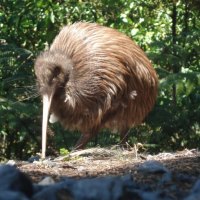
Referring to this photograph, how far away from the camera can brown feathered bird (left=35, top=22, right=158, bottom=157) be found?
7801 millimetres

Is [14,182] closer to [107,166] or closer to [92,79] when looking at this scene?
[107,166]

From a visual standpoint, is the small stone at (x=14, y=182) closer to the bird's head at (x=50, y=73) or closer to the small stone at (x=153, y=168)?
the small stone at (x=153, y=168)

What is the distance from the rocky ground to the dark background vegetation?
6.28 ft

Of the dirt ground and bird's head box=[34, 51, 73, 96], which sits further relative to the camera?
bird's head box=[34, 51, 73, 96]

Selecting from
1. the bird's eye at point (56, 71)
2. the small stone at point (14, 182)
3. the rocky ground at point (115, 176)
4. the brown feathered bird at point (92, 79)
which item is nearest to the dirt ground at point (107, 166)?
the rocky ground at point (115, 176)

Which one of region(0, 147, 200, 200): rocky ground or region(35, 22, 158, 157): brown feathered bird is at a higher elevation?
region(35, 22, 158, 157): brown feathered bird

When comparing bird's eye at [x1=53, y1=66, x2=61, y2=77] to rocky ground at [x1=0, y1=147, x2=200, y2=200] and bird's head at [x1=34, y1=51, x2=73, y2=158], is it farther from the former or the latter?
rocky ground at [x1=0, y1=147, x2=200, y2=200]

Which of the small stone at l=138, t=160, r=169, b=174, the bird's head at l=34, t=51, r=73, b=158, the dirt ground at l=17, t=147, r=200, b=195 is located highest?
the bird's head at l=34, t=51, r=73, b=158

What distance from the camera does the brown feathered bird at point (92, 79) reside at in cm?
780

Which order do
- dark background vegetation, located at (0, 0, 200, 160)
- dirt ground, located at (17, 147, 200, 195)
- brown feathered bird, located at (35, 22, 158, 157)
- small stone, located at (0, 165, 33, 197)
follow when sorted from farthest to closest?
dark background vegetation, located at (0, 0, 200, 160) < brown feathered bird, located at (35, 22, 158, 157) < dirt ground, located at (17, 147, 200, 195) < small stone, located at (0, 165, 33, 197)

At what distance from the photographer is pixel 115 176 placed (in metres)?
4.36

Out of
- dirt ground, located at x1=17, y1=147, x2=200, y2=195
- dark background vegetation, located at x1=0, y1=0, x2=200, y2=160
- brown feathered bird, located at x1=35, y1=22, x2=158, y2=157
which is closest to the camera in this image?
dirt ground, located at x1=17, y1=147, x2=200, y2=195

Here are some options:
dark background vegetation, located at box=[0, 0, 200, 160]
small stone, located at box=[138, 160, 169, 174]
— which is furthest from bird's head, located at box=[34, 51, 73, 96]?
small stone, located at box=[138, 160, 169, 174]

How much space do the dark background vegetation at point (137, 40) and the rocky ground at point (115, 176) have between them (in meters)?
1.91
